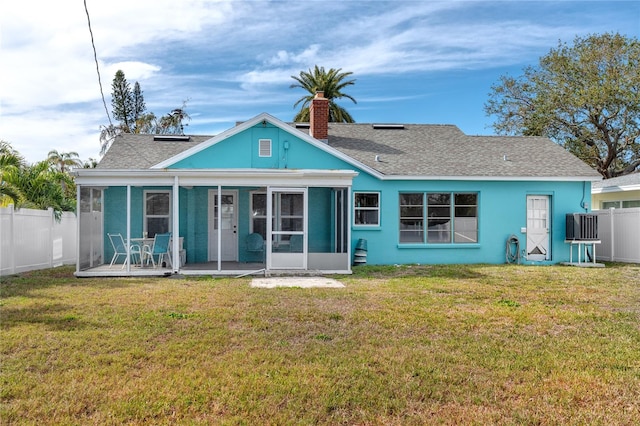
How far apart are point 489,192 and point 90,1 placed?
12437 mm

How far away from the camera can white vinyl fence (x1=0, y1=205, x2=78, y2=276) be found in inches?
498

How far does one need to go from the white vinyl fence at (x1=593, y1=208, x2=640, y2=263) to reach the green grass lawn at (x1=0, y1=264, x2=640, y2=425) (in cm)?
740

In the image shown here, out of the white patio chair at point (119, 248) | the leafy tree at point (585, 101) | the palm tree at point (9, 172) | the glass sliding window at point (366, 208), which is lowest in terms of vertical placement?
the white patio chair at point (119, 248)

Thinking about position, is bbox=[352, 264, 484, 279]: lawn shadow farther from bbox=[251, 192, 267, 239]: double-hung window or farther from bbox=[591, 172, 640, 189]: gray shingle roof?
bbox=[591, 172, 640, 189]: gray shingle roof

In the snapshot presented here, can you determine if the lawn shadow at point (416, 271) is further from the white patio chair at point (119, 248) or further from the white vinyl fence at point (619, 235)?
the white patio chair at point (119, 248)

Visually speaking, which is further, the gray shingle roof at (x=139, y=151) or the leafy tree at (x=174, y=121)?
the leafy tree at (x=174, y=121)

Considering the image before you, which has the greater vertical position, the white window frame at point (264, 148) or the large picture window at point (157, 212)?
the white window frame at point (264, 148)

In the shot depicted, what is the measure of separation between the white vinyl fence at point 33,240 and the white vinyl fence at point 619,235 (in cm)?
1683

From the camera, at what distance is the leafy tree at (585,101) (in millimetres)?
28891

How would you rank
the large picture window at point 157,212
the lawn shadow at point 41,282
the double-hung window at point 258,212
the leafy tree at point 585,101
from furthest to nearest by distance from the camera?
the leafy tree at point 585,101 → the double-hung window at point 258,212 → the large picture window at point 157,212 → the lawn shadow at point 41,282

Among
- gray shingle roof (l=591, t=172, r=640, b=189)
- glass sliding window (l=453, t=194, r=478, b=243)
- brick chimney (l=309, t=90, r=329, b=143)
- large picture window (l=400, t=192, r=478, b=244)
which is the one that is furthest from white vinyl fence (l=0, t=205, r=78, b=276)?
gray shingle roof (l=591, t=172, r=640, b=189)

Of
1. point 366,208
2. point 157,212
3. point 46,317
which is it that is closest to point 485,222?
point 366,208

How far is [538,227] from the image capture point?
16812 mm

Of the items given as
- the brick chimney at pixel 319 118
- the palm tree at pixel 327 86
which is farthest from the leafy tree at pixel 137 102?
the brick chimney at pixel 319 118
